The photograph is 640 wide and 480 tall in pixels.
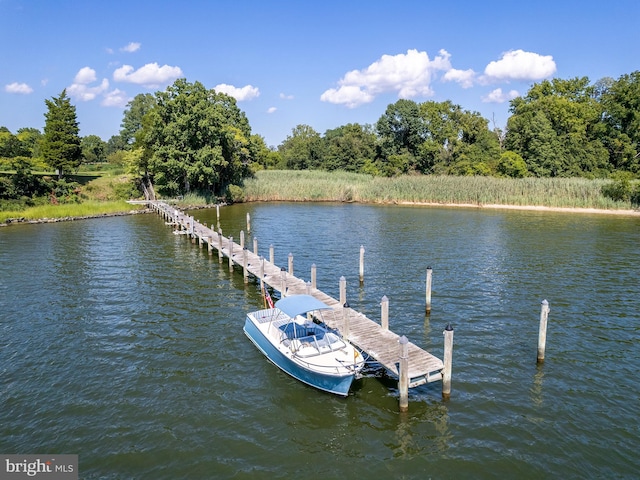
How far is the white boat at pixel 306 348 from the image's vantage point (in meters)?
13.9

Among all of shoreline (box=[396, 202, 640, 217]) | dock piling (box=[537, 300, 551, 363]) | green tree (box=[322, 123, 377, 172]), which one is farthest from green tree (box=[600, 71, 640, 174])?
dock piling (box=[537, 300, 551, 363])

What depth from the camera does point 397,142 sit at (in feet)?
305

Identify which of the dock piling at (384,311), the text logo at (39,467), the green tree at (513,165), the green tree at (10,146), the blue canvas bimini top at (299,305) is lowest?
the text logo at (39,467)

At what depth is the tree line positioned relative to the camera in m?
60.6

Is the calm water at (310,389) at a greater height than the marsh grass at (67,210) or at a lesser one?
lesser

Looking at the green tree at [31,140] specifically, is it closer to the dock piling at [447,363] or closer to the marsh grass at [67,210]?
the marsh grass at [67,210]

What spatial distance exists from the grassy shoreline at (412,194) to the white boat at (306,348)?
142 ft

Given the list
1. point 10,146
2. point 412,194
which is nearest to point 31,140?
point 10,146

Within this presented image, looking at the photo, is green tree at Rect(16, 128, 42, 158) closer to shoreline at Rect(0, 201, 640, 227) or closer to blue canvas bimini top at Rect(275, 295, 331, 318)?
shoreline at Rect(0, 201, 640, 227)

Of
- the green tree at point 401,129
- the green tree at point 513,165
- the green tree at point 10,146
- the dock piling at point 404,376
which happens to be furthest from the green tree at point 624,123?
the green tree at point 10,146

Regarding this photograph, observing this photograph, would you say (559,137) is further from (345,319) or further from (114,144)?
(114,144)

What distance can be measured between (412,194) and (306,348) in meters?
53.7

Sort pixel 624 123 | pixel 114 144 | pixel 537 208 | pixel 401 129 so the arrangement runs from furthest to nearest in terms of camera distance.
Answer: pixel 114 144 < pixel 401 129 < pixel 624 123 < pixel 537 208

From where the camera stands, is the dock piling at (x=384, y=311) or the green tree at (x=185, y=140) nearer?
the dock piling at (x=384, y=311)
